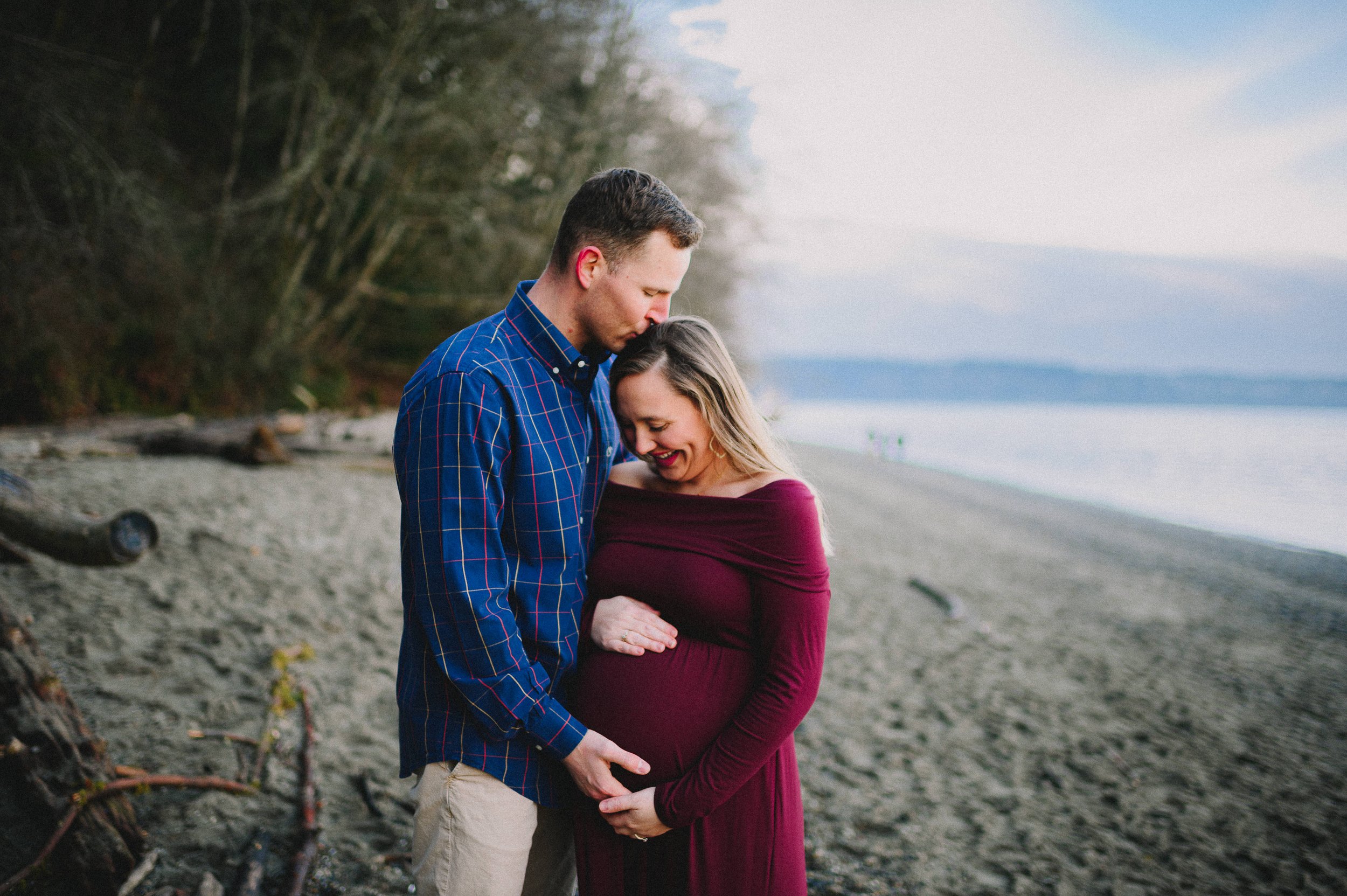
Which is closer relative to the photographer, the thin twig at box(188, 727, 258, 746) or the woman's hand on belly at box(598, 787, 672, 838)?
the woman's hand on belly at box(598, 787, 672, 838)

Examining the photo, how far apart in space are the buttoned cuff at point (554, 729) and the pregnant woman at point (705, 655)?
0.13 m

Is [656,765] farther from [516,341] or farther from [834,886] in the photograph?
[834,886]

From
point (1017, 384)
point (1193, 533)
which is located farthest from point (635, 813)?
point (1017, 384)

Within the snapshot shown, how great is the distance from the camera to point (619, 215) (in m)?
1.78

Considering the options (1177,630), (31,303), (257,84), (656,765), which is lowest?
(1177,630)

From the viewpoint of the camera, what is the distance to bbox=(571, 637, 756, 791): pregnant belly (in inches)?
70.2

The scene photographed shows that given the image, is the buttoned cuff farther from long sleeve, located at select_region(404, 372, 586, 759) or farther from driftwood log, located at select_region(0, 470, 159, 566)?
driftwood log, located at select_region(0, 470, 159, 566)

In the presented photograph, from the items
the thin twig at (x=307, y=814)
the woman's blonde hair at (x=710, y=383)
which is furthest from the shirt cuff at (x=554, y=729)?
the thin twig at (x=307, y=814)

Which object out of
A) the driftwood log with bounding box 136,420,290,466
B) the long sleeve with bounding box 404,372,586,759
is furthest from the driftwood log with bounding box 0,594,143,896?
the driftwood log with bounding box 136,420,290,466

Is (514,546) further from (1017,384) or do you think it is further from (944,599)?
(1017,384)

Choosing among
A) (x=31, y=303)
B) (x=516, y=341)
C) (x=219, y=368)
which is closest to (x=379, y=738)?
(x=516, y=341)

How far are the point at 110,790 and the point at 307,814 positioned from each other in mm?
719

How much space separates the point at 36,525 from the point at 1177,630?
1077 centimetres

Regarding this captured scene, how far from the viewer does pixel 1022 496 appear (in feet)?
75.0
